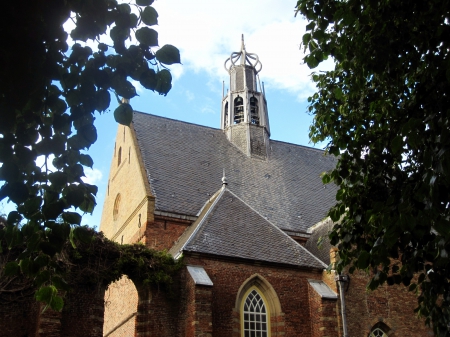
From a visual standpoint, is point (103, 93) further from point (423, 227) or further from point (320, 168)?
point (320, 168)

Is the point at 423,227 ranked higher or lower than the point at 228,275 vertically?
lower

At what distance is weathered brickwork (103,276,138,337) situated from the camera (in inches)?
698

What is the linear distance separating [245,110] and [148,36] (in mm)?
22550

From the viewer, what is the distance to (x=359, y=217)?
24.6ft

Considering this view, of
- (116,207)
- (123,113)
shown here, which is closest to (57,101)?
(123,113)

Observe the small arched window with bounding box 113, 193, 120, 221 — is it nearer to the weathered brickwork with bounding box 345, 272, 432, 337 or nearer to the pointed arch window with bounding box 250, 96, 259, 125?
the pointed arch window with bounding box 250, 96, 259, 125

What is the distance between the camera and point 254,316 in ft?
49.6

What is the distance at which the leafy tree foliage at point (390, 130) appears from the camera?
5477mm

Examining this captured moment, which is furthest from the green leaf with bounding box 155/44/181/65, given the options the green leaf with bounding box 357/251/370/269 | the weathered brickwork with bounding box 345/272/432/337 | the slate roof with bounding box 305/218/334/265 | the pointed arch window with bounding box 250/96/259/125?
the pointed arch window with bounding box 250/96/259/125

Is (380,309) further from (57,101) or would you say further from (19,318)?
(57,101)

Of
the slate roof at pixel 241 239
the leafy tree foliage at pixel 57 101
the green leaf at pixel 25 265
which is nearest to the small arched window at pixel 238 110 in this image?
the slate roof at pixel 241 239

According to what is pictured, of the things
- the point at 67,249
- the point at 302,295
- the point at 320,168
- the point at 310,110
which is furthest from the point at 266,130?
the point at 310,110

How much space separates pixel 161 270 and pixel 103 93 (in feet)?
35.0

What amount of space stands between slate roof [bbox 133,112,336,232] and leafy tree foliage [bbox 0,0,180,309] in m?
14.0
